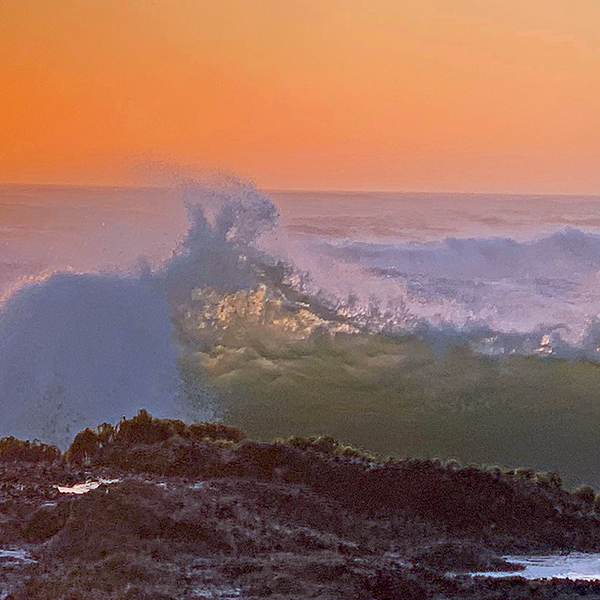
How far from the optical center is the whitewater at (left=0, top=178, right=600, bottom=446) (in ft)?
13.0

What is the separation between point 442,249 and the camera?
4164 millimetres

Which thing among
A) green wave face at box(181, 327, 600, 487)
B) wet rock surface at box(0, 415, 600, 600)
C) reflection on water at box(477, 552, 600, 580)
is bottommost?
reflection on water at box(477, 552, 600, 580)

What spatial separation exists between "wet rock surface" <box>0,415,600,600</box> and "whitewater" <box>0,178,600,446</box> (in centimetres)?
42

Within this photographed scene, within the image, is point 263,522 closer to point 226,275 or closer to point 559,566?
point 559,566

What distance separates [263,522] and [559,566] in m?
0.96

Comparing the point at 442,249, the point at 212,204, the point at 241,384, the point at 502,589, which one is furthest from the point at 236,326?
the point at 502,589

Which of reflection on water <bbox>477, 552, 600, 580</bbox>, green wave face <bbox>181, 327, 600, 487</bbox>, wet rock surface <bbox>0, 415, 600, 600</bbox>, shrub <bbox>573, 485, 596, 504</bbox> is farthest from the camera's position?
green wave face <bbox>181, 327, 600, 487</bbox>

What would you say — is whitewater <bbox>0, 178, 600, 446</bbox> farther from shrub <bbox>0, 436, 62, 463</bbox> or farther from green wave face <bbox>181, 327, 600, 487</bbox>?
shrub <bbox>0, 436, 62, 463</bbox>

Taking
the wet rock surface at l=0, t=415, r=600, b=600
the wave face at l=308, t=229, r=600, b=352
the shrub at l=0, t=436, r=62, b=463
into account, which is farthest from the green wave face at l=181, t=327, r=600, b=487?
the shrub at l=0, t=436, r=62, b=463

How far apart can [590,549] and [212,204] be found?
205cm

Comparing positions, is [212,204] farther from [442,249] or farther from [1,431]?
[1,431]

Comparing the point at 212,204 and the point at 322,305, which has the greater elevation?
the point at 212,204

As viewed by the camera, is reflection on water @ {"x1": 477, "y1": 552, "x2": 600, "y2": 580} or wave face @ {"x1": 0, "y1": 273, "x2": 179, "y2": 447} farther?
wave face @ {"x1": 0, "y1": 273, "x2": 179, "y2": 447}

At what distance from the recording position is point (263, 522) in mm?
2934
